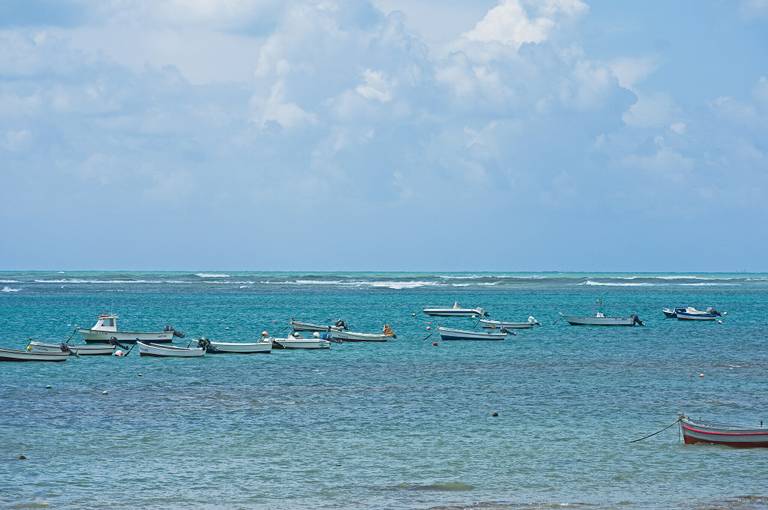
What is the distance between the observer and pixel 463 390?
Result: 146ft

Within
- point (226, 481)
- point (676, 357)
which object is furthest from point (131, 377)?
point (676, 357)

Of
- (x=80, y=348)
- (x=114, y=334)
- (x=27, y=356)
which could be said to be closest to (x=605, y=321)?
(x=114, y=334)

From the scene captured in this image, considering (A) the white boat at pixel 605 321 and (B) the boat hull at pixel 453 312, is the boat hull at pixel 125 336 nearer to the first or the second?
(A) the white boat at pixel 605 321

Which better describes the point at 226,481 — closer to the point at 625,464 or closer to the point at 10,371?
the point at 625,464

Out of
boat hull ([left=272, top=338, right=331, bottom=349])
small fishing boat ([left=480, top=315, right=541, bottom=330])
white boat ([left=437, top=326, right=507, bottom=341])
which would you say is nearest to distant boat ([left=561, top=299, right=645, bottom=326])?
small fishing boat ([left=480, top=315, right=541, bottom=330])

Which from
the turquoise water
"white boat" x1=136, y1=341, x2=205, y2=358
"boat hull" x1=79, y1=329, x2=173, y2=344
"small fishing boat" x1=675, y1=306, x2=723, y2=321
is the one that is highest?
"small fishing boat" x1=675, y1=306, x2=723, y2=321

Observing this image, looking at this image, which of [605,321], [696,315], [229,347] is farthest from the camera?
[696,315]

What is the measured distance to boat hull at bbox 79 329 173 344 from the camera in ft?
206

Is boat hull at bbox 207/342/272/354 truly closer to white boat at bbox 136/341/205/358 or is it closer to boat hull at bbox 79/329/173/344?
white boat at bbox 136/341/205/358

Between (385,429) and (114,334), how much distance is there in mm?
34214

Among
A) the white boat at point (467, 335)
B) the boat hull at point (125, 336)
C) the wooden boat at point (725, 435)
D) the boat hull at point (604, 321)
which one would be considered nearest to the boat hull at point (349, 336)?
the white boat at point (467, 335)

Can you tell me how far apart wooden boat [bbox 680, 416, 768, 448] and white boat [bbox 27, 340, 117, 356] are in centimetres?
3734

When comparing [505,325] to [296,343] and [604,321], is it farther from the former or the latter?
[296,343]

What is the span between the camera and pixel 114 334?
63.4m
